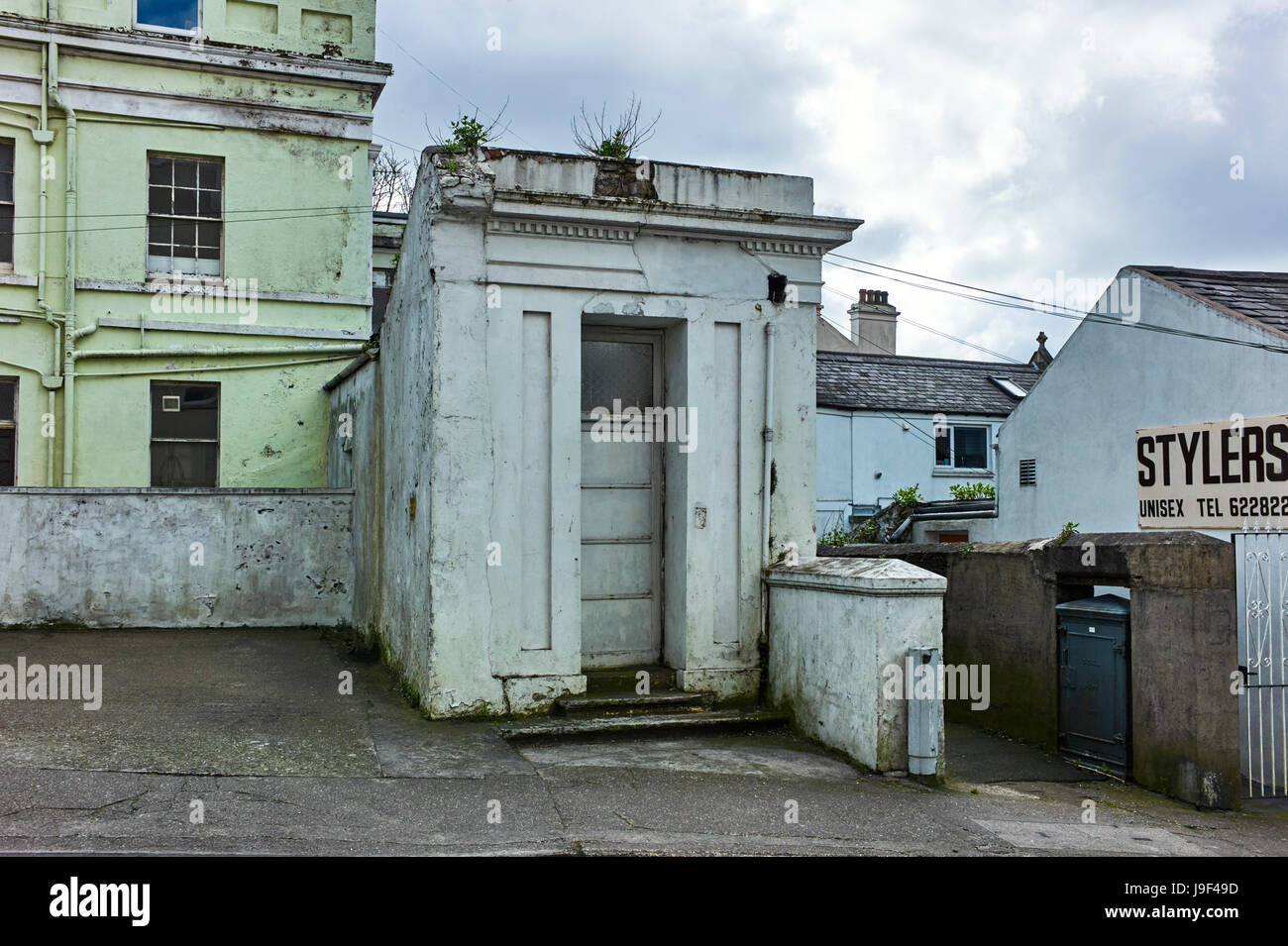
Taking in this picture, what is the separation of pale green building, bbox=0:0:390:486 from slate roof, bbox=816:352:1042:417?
14.3 metres

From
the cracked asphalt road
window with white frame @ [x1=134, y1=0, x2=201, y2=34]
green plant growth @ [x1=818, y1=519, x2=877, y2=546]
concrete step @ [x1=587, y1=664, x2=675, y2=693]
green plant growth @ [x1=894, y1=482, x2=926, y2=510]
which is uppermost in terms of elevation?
window with white frame @ [x1=134, y1=0, x2=201, y2=34]

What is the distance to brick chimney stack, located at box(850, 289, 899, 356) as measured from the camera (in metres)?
32.6

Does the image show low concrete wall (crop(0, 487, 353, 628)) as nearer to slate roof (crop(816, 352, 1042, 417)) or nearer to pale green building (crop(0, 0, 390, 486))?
pale green building (crop(0, 0, 390, 486))

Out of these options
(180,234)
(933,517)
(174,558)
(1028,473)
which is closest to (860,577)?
(174,558)

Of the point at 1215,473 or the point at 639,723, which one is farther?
the point at 1215,473

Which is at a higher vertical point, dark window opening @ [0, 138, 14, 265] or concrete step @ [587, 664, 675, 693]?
dark window opening @ [0, 138, 14, 265]

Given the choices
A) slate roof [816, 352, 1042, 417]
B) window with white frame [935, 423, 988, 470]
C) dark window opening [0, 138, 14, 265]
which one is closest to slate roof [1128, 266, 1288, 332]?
slate roof [816, 352, 1042, 417]

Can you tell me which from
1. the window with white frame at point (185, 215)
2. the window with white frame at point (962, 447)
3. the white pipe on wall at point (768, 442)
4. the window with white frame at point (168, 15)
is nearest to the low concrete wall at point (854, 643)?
the white pipe on wall at point (768, 442)

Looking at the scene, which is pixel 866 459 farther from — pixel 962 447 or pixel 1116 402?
pixel 1116 402

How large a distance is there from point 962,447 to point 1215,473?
16145 millimetres

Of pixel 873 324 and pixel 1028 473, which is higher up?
pixel 873 324

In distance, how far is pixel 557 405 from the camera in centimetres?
866
